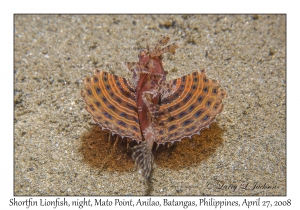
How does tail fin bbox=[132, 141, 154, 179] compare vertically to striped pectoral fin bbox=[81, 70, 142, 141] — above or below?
below

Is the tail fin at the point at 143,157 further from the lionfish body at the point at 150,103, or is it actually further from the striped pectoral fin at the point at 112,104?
the striped pectoral fin at the point at 112,104

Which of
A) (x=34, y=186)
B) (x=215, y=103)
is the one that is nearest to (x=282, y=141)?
(x=215, y=103)

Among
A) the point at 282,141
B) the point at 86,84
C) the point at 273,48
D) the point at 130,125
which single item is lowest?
the point at 282,141

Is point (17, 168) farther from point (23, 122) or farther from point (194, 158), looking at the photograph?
point (194, 158)

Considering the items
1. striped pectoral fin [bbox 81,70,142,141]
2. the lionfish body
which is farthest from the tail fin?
striped pectoral fin [bbox 81,70,142,141]

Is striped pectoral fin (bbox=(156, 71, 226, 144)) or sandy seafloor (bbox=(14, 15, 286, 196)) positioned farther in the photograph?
sandy seafloor (bbox=(14, 15, 286, 196))

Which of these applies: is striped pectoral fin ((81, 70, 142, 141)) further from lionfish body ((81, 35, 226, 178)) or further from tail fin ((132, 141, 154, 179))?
tail fin ((132, 141, 154, 179))

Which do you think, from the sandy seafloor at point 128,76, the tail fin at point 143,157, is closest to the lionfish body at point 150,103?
the tail fin at point 143,157

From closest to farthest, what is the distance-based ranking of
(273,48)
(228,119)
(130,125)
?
(130,125)
(228,119)
(273,48)
